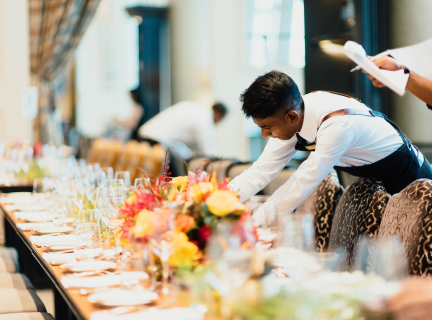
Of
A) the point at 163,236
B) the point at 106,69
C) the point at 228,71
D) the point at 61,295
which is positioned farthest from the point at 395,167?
the point at 106,69

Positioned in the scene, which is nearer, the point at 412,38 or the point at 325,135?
the point at 325,135

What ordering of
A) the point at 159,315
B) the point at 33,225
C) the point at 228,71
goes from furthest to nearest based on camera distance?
the point at 228,71
the point at 33,225
the point at 159,315

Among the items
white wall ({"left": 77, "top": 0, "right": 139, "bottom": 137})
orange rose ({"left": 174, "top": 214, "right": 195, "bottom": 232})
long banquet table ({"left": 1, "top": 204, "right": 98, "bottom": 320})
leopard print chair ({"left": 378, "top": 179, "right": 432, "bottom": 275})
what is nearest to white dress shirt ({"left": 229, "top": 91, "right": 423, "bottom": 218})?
leopard print chair ({"left": 378, "top": 179, "right": 432, "bottom": 275})

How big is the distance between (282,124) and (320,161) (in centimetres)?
21

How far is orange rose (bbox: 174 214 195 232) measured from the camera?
137 cm

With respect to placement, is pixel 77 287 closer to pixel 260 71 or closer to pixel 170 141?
pixel 170 141

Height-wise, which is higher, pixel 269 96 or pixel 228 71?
pixel 228 71

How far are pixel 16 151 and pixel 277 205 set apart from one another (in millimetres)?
3045

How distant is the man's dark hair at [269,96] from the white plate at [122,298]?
0.92 meters

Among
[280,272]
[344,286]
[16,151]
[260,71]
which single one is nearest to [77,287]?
[280,272]

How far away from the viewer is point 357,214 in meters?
2.08

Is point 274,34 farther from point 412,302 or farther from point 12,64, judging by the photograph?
point 412,302

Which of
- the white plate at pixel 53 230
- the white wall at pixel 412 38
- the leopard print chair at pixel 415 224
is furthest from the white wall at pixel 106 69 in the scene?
the leopard print chair at pixel 415 224

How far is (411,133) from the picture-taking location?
163 inches
